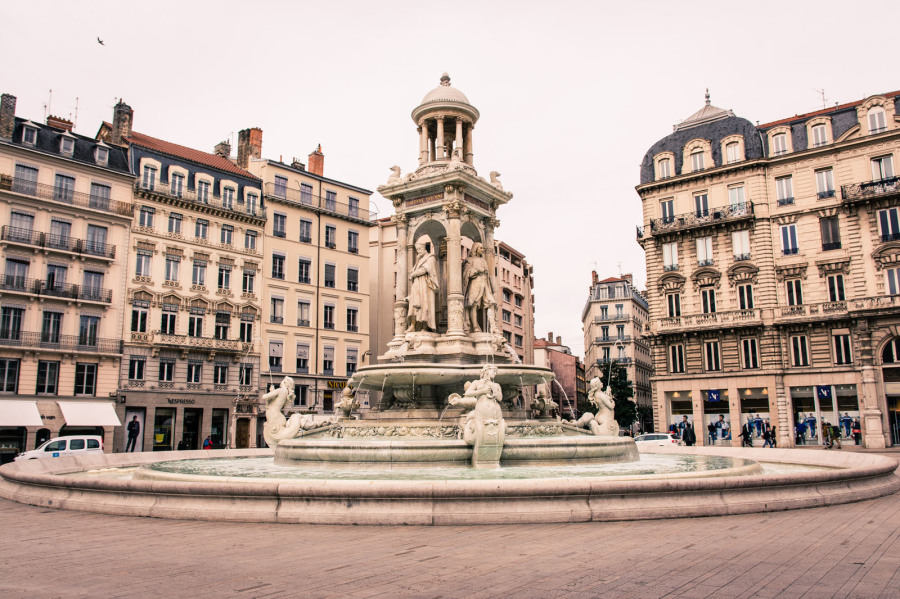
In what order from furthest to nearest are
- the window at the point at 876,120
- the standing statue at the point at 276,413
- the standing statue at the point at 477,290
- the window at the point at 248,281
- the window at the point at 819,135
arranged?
the window at the point at 248,281 < the window at the point at 819,135 < the window at the point at 876,120 < the standing statue at the point at 477,290 < the standing statue at the point at 276,413

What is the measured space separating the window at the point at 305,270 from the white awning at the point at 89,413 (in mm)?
15918

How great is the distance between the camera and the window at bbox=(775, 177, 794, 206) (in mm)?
44094

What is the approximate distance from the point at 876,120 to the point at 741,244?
1022 cm

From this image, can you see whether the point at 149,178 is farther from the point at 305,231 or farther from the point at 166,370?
the point at 166,370

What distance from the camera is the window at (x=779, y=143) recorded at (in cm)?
4462

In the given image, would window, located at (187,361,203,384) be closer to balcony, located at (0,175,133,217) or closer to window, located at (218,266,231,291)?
window, located at (218,266,231,291)

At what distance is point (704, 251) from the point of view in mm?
46281

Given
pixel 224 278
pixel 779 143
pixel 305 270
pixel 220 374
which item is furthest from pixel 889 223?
pixel 220 374

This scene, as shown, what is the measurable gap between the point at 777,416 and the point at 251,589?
4242 cm

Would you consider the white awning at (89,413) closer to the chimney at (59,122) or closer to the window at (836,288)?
the chimney at (59,122)

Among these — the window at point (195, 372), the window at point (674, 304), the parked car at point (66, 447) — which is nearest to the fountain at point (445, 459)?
the parked car at point (66, 447)

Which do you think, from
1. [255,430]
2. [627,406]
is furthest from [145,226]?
[627,406]

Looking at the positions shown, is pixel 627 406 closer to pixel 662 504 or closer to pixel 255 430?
pixel 255 430

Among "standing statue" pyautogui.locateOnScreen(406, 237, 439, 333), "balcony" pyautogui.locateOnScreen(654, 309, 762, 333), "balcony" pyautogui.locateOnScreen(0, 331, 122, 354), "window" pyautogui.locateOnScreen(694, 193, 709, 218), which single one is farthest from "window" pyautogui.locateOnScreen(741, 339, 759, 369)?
"balcony" pyautogui.locateOnScreen(0, 331, 122, 354)
